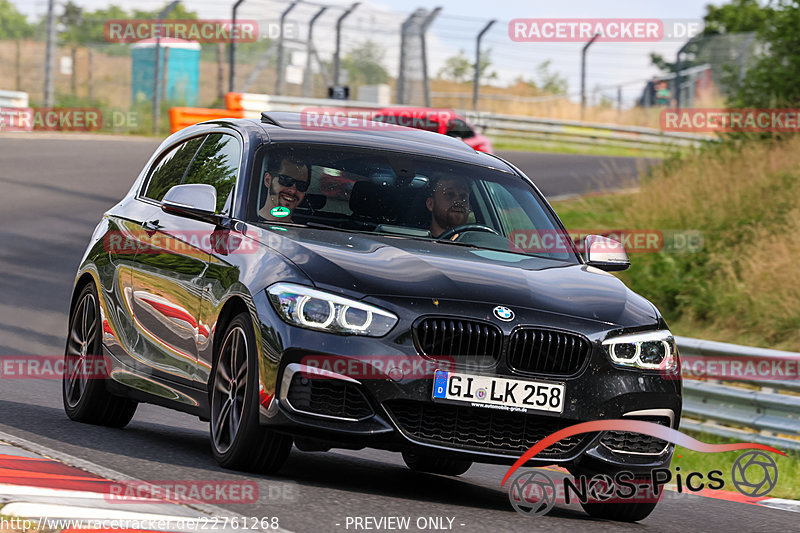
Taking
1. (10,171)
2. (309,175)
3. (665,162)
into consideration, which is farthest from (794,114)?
(309,175)

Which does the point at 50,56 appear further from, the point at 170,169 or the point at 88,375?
the point at 88,375

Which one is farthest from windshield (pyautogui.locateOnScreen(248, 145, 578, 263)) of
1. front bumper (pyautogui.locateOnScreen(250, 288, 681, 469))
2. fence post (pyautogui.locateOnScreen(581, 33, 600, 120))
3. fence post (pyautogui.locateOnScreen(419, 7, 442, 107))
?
fence post (pyautogui.locateOnScreen(419, 7, 442, 107))

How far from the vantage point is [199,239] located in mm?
7270

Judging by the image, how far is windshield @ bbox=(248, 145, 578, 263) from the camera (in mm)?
7199

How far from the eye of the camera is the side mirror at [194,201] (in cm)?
714

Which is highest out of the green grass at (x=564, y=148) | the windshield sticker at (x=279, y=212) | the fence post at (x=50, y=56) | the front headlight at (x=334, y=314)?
the fence post at (x=50, y=56)

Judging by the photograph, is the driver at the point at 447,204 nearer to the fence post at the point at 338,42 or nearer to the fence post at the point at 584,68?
the fence post at the point at 338,42

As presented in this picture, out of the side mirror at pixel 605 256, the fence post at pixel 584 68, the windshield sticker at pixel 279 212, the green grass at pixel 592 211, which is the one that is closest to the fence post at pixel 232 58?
the fence post at pixel 584 68

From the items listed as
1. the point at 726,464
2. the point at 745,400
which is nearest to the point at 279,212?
the point at 726,464

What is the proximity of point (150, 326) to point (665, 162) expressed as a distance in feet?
50.0

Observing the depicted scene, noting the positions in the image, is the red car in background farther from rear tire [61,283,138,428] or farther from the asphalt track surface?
rear tire [61,283,138,428]

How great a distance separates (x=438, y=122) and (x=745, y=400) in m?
15.7

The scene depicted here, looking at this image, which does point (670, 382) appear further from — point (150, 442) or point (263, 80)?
point (263, 80)

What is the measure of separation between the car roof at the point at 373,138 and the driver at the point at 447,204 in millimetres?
251
